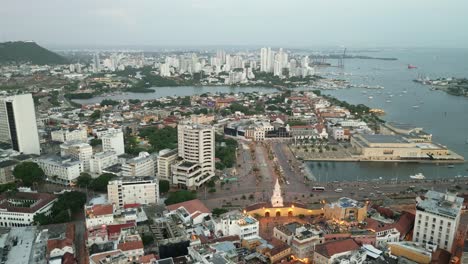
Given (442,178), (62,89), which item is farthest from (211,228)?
(62,89)

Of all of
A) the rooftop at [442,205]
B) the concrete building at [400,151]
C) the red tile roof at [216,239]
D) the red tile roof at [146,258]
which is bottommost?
the concrete building at [400,151]

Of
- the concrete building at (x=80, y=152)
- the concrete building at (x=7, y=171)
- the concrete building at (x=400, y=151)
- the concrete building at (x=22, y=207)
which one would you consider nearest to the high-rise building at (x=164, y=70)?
the concrete building at (x=80, y=152)

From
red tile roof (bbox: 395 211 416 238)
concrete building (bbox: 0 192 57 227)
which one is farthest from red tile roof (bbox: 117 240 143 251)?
red tile roof (bbox: 395 211 416 238)

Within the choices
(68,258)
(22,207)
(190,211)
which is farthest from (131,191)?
(68,258)

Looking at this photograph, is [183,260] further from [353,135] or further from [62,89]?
[62,89]

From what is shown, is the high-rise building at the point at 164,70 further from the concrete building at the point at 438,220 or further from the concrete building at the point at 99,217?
the concrete building at the point at 438,220
